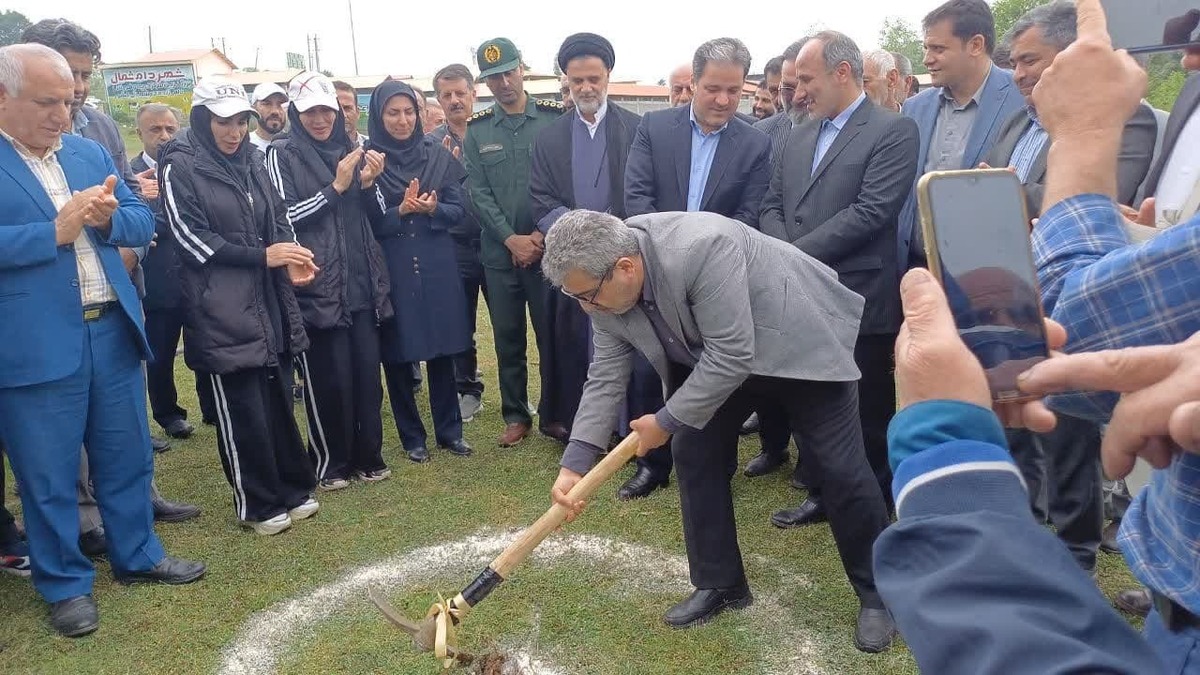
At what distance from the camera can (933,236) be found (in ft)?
3.25

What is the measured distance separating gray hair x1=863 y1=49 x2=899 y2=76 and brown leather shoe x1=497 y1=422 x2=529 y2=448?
3178 millimetres

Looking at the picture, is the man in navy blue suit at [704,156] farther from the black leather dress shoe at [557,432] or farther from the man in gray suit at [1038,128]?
the man in gray suit at [1038,128]

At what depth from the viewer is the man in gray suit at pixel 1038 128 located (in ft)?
10.8

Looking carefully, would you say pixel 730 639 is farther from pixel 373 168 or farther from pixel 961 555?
pixel 373 168

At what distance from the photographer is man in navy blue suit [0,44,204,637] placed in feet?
10.3

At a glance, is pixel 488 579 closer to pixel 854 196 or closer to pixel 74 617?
pixel 74 617

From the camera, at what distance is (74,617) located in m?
3.36

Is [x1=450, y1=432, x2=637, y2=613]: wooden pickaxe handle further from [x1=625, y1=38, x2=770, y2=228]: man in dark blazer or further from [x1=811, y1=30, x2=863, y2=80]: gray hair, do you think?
[x1=811, y1=30, x2=863, y2=80]: gray hair

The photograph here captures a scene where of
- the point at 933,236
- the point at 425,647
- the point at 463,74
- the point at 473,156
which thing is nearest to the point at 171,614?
the point at 425,647

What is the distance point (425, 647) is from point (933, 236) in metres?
2.46

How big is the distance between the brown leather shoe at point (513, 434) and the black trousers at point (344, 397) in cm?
82

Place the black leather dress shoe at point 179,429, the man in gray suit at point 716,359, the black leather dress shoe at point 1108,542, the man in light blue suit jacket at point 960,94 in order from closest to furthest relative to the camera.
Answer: the man in gray suit at point 716,359
the black leather dress shoe at point 1108,542
the man in light blue suit jacket at point 960,94
the black leather dress shoe at point 179,429

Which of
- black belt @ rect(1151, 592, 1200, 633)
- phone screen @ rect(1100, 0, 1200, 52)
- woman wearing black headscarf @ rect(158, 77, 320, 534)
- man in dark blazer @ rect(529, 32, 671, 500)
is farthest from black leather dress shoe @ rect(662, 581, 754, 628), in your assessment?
phone screen @ rect(1100, 0, 1200, 52)

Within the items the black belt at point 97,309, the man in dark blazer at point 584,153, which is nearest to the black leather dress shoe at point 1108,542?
the man in dark blazer at point 584,153
